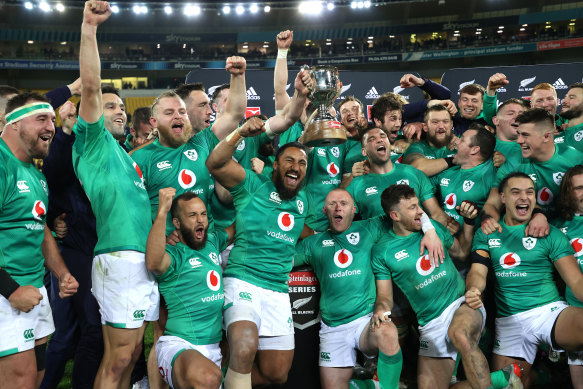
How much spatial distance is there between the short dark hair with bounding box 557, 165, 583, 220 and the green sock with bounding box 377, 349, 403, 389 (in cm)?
209

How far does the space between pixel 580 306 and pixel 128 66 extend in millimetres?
32879

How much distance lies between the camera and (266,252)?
14.3ft

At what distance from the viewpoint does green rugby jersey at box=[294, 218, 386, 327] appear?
4508mm

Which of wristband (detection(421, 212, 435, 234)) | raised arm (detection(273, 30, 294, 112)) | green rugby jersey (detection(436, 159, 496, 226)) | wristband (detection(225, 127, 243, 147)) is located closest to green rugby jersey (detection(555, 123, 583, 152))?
green rugby jersey (detection(436, 159, 496, 226))

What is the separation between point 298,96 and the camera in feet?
13.2

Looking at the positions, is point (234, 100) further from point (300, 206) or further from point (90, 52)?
point (90, 52)

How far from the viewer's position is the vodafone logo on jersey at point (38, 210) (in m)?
3.40

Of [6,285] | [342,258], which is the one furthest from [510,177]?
[6,285]

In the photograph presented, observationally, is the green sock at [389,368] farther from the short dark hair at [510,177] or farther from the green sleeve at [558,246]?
the short dark hair at [510,177]

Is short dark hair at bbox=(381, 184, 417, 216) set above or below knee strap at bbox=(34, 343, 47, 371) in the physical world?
above

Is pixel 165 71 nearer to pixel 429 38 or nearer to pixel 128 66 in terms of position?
pixel 128 66

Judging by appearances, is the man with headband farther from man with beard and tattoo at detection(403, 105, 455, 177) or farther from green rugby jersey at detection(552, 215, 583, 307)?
green rugby jersey at detection(552, 215, 583, 307)

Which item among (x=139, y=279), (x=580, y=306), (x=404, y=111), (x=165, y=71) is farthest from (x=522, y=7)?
(x=139, y=279)

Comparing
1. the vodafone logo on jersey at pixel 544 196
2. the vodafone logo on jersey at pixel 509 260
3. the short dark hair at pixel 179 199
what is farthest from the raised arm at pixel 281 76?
the vodafone logo on jersey at pixel 544 196
